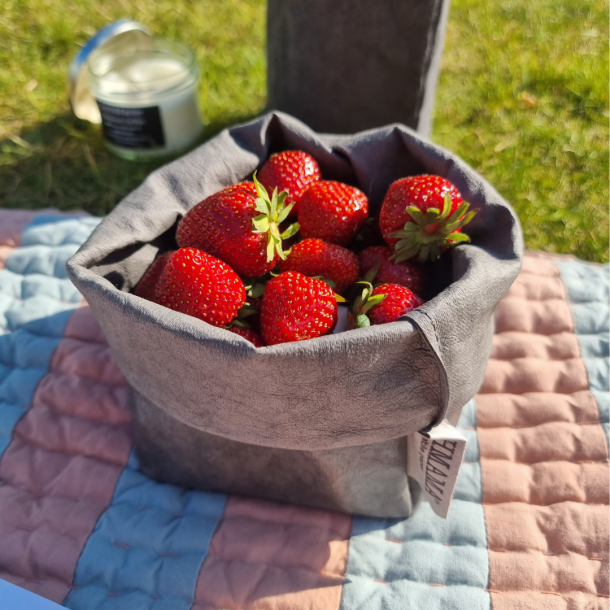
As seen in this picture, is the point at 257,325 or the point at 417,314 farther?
the point at 257,325

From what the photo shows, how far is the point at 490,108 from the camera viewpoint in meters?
1.54

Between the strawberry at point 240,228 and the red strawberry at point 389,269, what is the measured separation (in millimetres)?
117

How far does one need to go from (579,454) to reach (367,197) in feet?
1.54

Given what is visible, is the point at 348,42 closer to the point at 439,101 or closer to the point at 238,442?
the point at 439,101

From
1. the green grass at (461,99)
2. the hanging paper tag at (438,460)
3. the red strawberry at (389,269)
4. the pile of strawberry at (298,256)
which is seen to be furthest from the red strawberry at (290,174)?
the green grass at (461,99)

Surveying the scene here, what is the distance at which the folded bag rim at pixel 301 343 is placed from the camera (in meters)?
0.55

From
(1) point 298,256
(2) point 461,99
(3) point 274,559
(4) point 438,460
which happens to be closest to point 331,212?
(1) point 298,256

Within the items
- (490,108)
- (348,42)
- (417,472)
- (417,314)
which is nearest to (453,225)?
(417,314)

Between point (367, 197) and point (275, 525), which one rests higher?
point (367, 197)

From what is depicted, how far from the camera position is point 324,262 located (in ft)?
2.31

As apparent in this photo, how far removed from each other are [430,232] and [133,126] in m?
0.88

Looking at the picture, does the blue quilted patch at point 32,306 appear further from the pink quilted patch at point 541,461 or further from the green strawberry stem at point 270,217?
the pink quilted patch at point 541,461

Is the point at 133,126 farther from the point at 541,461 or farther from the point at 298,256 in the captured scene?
the point at 541,461

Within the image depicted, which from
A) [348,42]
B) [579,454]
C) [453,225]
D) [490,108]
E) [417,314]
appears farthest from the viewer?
[490,108]
